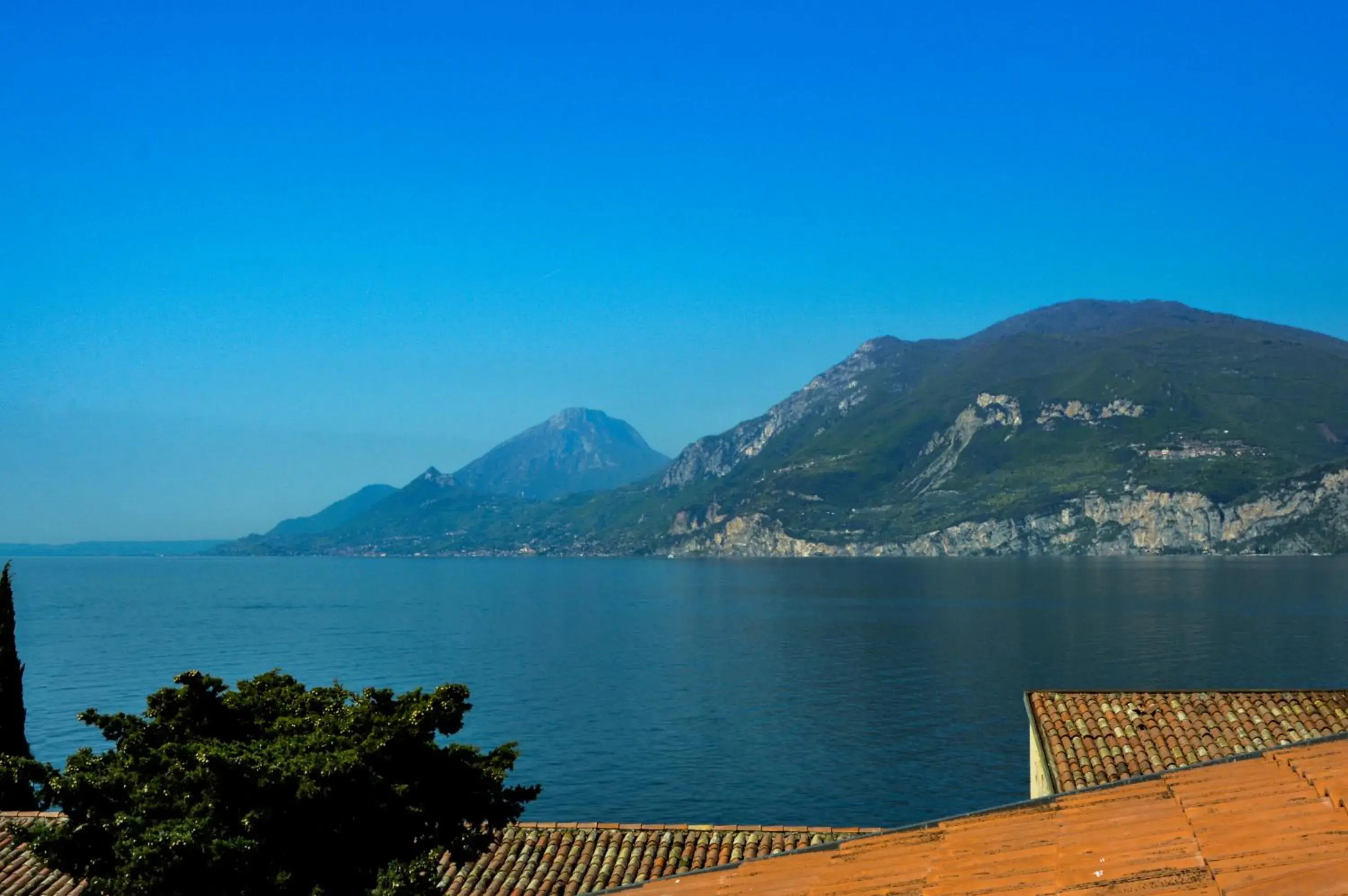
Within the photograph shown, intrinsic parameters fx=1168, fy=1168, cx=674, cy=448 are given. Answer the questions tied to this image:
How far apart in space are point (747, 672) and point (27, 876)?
73.2 meters

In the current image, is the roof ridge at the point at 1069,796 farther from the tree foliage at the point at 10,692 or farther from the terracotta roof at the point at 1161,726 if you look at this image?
the tree foliage at the point at 10,692

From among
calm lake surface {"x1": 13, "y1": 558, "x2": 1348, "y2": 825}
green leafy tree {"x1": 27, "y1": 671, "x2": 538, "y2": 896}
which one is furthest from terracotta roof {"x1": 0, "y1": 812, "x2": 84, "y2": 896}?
calm lake surface {"x1": 13, "y1": 558, "x2": 1348, "y2": 825}

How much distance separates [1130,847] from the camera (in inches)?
293

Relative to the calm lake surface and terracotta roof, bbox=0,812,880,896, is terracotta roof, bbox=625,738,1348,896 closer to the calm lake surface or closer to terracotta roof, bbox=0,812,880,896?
terracotta roof, bbox=0,812,880,896

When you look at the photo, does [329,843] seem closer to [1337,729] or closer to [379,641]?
[1337,729]

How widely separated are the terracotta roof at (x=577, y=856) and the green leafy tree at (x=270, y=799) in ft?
19.3

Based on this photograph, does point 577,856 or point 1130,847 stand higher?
point 1130,847

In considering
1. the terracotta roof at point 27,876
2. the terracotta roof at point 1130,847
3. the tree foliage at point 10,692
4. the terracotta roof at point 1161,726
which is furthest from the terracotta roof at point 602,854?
the terracotta roof at point 1130,847

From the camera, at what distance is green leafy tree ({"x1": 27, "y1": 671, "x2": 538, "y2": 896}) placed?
17.6 metres

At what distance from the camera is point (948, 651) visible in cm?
10656

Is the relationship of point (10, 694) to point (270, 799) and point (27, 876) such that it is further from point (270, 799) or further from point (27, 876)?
point (270, 799)

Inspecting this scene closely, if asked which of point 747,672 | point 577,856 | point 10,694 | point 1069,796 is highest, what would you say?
point 1069,796

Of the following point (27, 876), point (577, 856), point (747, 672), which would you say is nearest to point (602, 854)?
point (577, 856)

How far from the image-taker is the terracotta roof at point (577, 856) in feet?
87.1
